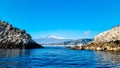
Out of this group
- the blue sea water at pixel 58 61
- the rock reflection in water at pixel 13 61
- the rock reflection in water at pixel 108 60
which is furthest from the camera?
the rock reflection in water at pixel 108 60

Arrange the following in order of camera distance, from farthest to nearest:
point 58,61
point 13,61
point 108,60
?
1. point 108,60
2. point 58,61
3. point 13,61

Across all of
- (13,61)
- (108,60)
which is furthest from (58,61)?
(108,60)

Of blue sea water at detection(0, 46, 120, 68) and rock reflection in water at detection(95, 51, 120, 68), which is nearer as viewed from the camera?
blue sea water at detection(0, 46, 120, 68)

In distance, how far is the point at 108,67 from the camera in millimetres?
67188

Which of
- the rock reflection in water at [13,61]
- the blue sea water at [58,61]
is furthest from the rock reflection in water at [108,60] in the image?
the rock reflection in water at [13,61]

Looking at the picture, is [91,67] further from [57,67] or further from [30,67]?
[30,67]

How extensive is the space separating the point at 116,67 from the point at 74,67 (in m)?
9.33

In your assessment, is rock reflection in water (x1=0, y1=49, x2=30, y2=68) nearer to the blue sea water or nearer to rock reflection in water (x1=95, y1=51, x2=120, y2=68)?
the blue sea water

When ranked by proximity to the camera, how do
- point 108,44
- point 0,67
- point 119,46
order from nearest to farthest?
point 0,67 < point 119,46 < point 108,44

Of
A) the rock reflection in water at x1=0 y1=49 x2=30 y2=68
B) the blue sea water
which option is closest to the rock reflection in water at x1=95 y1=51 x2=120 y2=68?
the blue sea water

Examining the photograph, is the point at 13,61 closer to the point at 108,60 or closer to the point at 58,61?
the point at 58,61

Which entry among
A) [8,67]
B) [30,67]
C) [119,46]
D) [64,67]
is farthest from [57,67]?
[119,46]

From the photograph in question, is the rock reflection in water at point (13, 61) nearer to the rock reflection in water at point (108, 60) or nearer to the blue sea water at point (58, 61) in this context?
the blue sea water at point (58, 61)

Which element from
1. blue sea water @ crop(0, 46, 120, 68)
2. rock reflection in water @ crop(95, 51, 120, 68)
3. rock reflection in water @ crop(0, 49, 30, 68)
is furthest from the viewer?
rock reflection in water @ crop(95, 51, 120, 68)
